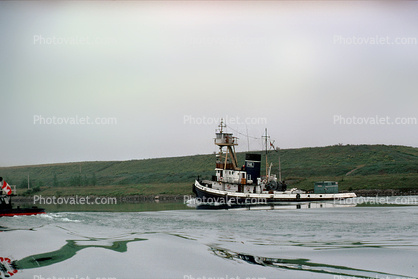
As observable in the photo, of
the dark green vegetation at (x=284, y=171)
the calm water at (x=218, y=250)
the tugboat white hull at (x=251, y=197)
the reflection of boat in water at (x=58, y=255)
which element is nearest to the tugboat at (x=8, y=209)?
the calm water at (x=218, y=250)

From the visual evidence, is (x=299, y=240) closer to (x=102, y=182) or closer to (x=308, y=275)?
(x=308, y=275)

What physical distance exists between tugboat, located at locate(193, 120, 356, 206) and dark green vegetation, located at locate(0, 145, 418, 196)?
25397mm

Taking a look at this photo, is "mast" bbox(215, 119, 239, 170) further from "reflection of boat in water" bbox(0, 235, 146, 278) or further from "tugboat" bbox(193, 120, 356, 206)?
"reflection of boat in water" bbox(0, 235, 146, 278)

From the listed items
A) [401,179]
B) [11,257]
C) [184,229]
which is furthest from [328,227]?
[401,179]

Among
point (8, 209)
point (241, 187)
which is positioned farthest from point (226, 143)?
point (8, 209)

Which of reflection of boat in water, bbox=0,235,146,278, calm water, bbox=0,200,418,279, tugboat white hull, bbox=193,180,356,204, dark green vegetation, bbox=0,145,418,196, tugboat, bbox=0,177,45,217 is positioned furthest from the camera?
dark green vegetation, bbox=0,145,418,196

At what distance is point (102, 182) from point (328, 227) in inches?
4039

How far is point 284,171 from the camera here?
10050 cm

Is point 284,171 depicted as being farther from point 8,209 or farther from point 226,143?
point 8,209

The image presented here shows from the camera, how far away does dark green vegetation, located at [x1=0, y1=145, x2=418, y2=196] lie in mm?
79062

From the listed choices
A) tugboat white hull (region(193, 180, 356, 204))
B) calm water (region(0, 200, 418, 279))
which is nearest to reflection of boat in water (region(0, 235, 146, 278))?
calm water (region(0, 200, 418, 279))

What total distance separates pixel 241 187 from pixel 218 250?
31.7 meters

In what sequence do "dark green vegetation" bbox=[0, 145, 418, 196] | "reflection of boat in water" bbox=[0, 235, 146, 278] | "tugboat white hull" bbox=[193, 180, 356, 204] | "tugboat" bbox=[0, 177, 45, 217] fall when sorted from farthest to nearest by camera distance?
"dark green vegetation" bbox=[0, 145, 418, 196]
"tugboat white hull" bbox=[193, 180, 356, 204]
"tugboat" bbox=[0, 177, 45, 217]
"reflection of boat in water" bbox=[0, 235, 146, 278]

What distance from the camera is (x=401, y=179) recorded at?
71812mm
